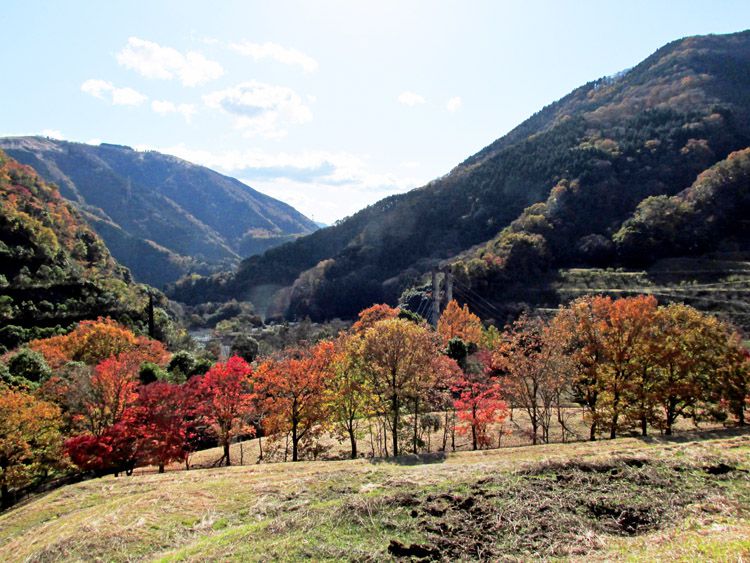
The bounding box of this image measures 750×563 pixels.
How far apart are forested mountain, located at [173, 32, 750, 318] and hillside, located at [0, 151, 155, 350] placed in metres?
50.1

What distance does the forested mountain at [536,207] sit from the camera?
8688 centimetres

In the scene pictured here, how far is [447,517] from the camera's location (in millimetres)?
9914

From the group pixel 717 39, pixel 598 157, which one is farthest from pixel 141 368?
pixel 717 39

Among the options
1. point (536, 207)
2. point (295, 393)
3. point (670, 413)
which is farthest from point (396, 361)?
point (536, 207)

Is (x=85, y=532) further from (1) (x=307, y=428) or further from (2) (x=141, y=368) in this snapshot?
(2) (x=141, y=368)

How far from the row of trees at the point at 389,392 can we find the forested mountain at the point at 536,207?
5352cm

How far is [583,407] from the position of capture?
119 feet

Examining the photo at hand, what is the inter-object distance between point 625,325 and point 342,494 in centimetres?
2083

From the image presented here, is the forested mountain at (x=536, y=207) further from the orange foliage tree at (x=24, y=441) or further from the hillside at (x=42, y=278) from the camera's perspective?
the orange foliage tree at (x=24, y=441)

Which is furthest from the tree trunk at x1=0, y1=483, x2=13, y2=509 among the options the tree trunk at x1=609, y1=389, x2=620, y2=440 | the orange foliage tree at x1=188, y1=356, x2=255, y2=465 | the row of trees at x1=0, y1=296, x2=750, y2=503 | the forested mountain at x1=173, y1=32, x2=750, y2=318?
the forested mountain at x1=173, y1=32, x2=750, y2=318

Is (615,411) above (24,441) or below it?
below

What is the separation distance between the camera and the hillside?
58.8m

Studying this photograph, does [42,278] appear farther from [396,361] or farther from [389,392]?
[396,361]

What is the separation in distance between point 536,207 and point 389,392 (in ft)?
274
